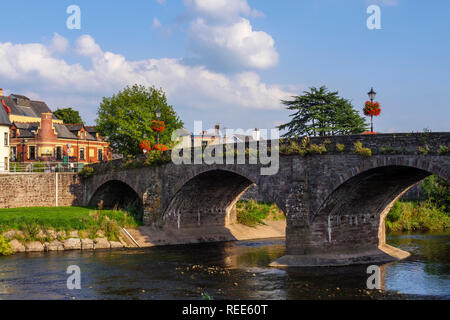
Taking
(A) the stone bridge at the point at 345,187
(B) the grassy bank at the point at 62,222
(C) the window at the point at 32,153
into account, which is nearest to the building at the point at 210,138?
(C) the window at the point at 32,153

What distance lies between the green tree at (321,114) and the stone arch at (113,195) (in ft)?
63.6

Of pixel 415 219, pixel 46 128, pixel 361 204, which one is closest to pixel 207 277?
pixel 361 204

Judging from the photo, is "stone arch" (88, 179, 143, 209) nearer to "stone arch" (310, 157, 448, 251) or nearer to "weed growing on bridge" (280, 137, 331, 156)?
"weed growing on bridge" (280, 137, 331, 156)

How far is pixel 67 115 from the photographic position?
A: 11338 cm

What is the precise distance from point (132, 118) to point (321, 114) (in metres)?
28.4

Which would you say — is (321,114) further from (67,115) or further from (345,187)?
(67,115)

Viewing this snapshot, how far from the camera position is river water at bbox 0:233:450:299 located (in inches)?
1003

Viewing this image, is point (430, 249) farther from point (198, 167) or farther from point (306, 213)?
point (198, 167)

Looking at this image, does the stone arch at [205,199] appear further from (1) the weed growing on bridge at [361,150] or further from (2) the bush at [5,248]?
(1) the weed growing on bridge at [361,150]

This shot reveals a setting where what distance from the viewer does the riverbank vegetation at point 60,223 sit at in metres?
41.7

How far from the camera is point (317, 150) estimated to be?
1277 inches

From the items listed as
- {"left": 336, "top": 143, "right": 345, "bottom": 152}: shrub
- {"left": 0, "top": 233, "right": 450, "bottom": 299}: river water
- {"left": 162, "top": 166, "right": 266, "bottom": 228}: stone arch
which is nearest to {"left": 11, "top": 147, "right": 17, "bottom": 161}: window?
{"left": 162, "top": 166, "right": 266, "bottom": 228}: stone arch

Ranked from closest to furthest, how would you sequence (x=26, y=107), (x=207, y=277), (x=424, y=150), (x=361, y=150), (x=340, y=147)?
(x=424, y=150)
(x=361, y=150)
(x=207, y=277)
(x=340, y=147)
(x=26, y=107)

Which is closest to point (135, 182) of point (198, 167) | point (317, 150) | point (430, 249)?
point (198, 167)
